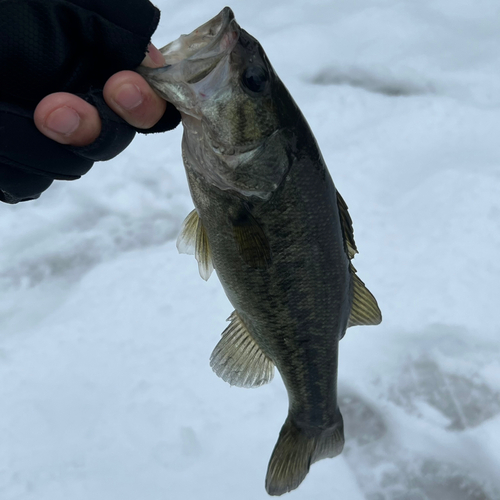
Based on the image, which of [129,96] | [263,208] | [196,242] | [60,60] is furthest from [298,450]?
[60,60]

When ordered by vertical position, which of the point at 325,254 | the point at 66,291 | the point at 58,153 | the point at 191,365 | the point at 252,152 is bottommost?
the point at 191,365

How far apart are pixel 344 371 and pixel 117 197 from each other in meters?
1.85

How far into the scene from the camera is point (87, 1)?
1.26 m

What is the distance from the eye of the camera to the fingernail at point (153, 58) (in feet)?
4.27

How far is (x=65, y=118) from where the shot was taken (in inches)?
48.2

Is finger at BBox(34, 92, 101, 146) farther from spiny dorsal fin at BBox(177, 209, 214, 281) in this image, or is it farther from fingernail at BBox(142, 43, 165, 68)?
spiny dorsal fin at BBox(177, 209, 214, 281)

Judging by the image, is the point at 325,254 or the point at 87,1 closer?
the point at 87,1

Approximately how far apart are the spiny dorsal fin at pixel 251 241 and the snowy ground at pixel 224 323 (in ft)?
3.93

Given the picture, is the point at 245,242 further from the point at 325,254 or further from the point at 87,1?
the point at 87,1

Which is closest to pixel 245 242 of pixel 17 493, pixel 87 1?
pixel 87 1

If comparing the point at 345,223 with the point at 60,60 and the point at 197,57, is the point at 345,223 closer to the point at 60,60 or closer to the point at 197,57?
the point at 197,57

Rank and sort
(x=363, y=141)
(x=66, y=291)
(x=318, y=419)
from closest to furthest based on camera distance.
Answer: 1. (x=318, y=419)
2. (x=66, y=291)
3. (x=363, y=141)

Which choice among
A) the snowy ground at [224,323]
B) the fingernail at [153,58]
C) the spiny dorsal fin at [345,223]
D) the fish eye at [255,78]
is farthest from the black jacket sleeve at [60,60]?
the snowy ground at [224,323]

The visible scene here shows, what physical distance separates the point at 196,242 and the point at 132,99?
584 millimetres
